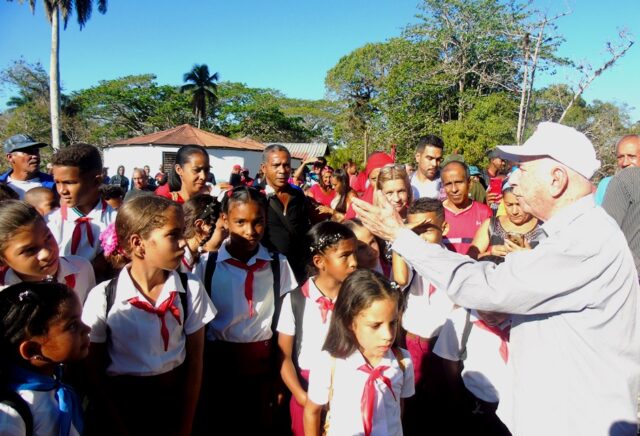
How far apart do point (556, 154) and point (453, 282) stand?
0.65 m

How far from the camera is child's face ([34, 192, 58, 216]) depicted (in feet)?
10.0

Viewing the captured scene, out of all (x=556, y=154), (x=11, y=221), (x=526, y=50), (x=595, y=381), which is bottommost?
(x=595, y=381)

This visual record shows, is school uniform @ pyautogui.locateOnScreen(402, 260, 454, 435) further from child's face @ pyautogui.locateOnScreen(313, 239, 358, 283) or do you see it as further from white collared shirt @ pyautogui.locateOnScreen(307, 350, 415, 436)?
white collared shirt @ pyautogui.locateOnScreen(307, 350, 415, 436)

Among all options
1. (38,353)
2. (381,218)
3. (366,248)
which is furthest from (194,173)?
(38,353)

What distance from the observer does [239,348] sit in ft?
8.64

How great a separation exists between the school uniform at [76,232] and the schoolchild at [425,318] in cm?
198

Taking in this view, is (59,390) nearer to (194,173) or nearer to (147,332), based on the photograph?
(147,332)

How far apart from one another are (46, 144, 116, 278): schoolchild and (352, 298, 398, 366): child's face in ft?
5.43

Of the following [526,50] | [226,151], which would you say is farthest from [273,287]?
[226,151]

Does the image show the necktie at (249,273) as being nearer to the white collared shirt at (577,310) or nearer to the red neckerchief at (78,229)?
the red neckerchief at (78,229)

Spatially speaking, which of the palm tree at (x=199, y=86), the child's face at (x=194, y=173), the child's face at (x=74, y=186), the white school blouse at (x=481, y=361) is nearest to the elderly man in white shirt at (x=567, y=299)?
the white school blouse at (x=481, y=361)

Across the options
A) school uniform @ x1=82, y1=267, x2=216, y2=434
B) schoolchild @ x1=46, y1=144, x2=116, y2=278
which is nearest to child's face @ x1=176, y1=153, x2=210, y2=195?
schoolchild @ x1=46, y1=144, x2=116, y2=278

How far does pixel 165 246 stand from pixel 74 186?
1095mm

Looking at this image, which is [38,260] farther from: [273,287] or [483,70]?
[483,70]
